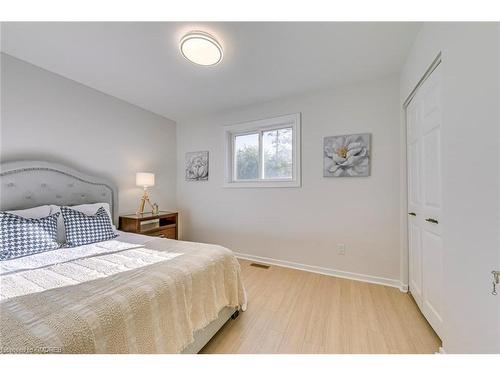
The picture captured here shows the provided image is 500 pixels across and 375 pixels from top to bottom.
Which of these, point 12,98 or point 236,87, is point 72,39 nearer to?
point 12,98

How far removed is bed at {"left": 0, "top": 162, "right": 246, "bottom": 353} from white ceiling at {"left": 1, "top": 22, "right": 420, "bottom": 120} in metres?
1.13

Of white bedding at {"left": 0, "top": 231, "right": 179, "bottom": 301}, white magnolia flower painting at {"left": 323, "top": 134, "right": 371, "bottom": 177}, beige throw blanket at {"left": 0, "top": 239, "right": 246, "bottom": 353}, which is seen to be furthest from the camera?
white magnolia flower painting at {"left": 323, "top": 134, "right": 371, "bottom": 177}

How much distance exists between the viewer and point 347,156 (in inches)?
90.4

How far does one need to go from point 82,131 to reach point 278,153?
8.33ft

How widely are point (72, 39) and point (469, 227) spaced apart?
3026 mm

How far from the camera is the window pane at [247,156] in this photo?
9.96ft

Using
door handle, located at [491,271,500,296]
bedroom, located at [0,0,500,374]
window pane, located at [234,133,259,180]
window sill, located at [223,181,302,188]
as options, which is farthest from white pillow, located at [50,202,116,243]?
door handle, located at [491,271,500,296]

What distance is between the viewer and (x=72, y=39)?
1597 millimetres

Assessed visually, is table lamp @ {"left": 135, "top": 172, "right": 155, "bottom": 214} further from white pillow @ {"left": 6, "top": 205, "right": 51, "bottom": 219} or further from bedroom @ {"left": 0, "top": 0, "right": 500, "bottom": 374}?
white pillow @ {"left": 6, "top": 205, "right": 51, "bottom": 219}

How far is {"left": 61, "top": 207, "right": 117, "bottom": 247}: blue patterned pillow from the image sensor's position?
1737 millimetres

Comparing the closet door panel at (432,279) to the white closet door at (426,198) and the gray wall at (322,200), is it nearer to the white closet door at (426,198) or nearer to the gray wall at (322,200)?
the white closet door at (426,198)

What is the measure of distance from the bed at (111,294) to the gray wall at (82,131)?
12.1 inches

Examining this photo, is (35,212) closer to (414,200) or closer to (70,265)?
(70,265)
